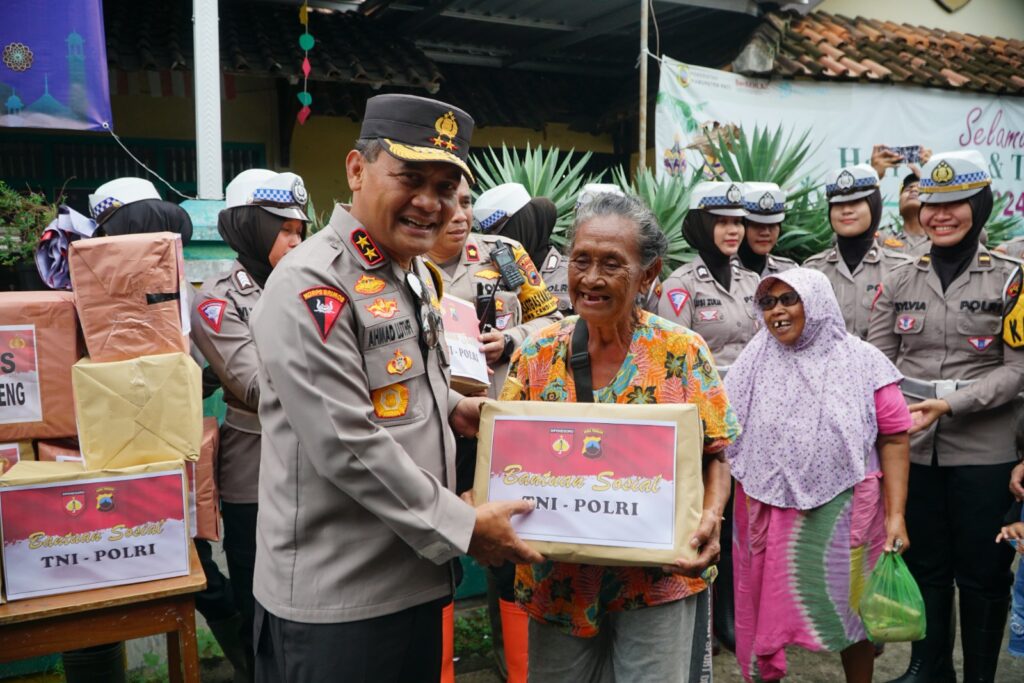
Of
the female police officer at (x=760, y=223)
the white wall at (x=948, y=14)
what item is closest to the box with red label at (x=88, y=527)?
the female police officer at (x=760, y=223)

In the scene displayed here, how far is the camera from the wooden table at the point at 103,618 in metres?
2.64

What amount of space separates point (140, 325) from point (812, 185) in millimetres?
5388

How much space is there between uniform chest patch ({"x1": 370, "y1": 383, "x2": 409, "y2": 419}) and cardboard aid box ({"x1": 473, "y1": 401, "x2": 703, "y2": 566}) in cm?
27

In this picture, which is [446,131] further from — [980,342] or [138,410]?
[980,342]

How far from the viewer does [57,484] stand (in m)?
2.70

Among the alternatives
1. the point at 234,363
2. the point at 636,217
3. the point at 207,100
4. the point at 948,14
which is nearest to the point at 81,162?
the point at 207,100

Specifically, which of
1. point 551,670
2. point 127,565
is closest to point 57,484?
point 127,565

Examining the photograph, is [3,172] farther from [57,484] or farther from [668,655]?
[668,655]

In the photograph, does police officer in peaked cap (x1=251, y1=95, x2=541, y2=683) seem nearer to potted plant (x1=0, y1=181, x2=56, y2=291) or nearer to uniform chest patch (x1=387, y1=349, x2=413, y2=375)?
uniform chest patch (x1=387, y1=349, x2=413, y2=375)

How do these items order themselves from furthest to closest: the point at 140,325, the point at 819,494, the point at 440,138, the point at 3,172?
the point at 3,172 → the point at 819,494 → the point at 140,325 → the point at 440,138

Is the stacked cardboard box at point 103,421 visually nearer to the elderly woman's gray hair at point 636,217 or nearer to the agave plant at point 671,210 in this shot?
the elderly woman's gray hair at point 636,217

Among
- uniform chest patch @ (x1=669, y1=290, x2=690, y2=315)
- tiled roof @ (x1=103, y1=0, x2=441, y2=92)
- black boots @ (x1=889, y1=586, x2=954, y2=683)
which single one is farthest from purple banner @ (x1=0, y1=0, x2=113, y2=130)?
black boots @ (x1=889, y1=586, x2=954, y2=683)

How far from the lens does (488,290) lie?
144 inches

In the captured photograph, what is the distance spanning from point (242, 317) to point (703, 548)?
2098 millimetres
